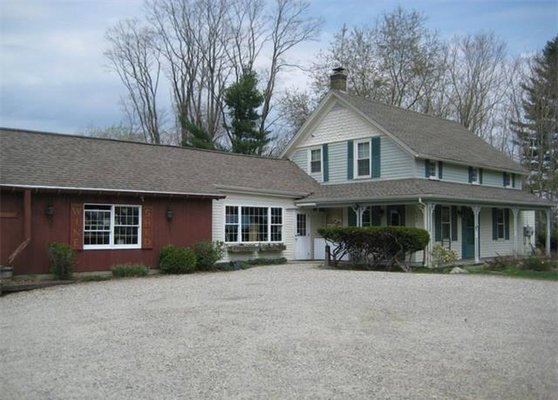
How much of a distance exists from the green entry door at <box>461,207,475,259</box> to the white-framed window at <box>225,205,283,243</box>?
7339 millimetres

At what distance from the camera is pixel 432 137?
25391 millimetres

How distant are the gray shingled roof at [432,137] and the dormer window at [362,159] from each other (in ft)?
4.09

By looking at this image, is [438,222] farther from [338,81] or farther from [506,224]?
[338,81]

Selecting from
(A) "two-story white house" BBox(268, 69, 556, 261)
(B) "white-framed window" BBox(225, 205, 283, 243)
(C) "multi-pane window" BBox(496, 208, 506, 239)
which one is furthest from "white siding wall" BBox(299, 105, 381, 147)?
(C) "multi-pane window" BBox(496, 208, 506, 239)

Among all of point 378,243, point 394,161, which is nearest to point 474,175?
point 394,161

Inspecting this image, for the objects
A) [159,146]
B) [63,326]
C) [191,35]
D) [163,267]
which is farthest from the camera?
[191,35]

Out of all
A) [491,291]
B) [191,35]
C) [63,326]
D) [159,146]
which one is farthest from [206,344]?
[191,35]

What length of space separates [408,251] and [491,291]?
5211mm

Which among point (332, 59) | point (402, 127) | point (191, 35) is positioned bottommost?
point (402, 127)

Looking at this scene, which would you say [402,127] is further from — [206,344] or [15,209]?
[206,344]

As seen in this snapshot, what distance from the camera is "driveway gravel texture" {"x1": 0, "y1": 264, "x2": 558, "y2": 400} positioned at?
19.8ft

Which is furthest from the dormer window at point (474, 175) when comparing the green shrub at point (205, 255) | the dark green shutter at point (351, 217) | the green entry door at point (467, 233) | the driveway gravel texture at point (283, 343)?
the green shrub at point (205, 255)

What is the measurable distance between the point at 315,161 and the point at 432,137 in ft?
17.4

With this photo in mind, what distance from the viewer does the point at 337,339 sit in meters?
8.10
